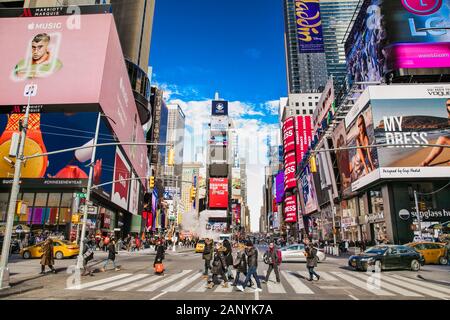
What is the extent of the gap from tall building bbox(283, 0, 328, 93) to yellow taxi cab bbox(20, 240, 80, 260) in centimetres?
15174

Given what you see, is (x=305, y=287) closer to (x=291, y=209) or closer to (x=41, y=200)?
(x=41, y=200)

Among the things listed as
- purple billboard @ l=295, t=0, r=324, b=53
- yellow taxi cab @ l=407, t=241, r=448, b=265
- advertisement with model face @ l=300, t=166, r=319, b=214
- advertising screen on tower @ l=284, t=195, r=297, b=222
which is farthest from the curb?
advertising screen on tower @ l=284, t=195, r=297, b=222

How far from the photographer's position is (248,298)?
9188mm

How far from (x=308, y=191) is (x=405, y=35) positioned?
44.7 metres

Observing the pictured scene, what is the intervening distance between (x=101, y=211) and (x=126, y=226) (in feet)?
74.3

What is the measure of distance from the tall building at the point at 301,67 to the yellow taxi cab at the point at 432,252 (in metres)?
145

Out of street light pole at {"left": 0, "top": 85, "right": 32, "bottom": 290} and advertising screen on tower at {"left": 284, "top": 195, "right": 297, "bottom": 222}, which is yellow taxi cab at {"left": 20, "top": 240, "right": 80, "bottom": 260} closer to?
street light pole at {"left": 0, "top": 85, "right": 32, "bottom": 290}

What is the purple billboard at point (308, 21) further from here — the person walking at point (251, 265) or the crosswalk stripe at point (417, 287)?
the person walking at point (251, 265)

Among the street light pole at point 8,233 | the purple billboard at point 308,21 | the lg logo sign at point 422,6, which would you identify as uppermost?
the purple billboard at point 308,21

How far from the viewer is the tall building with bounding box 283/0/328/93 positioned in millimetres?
159875

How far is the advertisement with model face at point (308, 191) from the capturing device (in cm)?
7112

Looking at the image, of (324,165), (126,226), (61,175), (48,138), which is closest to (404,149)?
(324,165)

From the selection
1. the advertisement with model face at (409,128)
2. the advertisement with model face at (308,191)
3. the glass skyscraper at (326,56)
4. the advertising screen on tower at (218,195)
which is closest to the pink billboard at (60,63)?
the advertisement with model face at (409,128)
